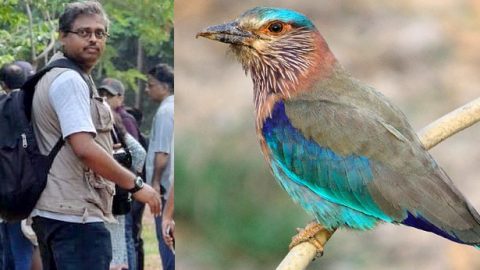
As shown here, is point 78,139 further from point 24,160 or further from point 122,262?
point 122,262

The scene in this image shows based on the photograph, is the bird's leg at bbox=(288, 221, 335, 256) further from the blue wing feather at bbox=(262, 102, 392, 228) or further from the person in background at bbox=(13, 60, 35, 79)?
the person in background at bbox=(13, 60, 35, 79)

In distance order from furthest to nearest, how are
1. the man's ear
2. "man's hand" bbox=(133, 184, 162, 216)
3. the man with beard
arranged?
1. "man's hand" bbox=(133, 184, 162, 216)
2. the man's ear
3. the man with beard

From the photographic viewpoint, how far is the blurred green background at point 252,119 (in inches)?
167

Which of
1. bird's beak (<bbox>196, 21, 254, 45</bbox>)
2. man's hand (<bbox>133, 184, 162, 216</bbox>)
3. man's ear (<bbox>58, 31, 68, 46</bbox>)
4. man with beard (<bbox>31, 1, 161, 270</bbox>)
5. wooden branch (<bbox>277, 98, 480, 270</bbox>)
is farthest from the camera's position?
man's hand (<bbox>133, 184, 162, 216</bbox>)

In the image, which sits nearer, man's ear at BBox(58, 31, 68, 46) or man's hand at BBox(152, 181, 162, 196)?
man's ear at BBox(58, 31, 68, 46)

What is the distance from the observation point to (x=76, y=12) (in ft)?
13.4

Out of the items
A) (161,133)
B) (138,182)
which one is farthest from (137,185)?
(161,133)

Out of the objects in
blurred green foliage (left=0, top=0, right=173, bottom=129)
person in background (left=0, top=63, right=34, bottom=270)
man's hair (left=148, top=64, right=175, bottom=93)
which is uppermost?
blurred green foliage (left=0, top=0, right=173, bottom=129)

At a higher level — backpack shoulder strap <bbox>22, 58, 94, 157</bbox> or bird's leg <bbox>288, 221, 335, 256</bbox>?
backpack shoulder strap <bbox>22, 58, 94, 157</bbox>

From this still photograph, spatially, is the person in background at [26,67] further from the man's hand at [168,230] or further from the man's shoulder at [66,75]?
the man's hand at [168,230]

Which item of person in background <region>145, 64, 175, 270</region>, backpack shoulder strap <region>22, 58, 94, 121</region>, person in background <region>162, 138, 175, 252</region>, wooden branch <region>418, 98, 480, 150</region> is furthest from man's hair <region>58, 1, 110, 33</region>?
wooden branch <region>418, 98, 480, 150</region>

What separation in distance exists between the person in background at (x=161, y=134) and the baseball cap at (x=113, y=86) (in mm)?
99

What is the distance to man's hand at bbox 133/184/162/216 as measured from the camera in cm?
420

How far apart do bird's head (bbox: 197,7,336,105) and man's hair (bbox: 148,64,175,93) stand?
0.59 metres
